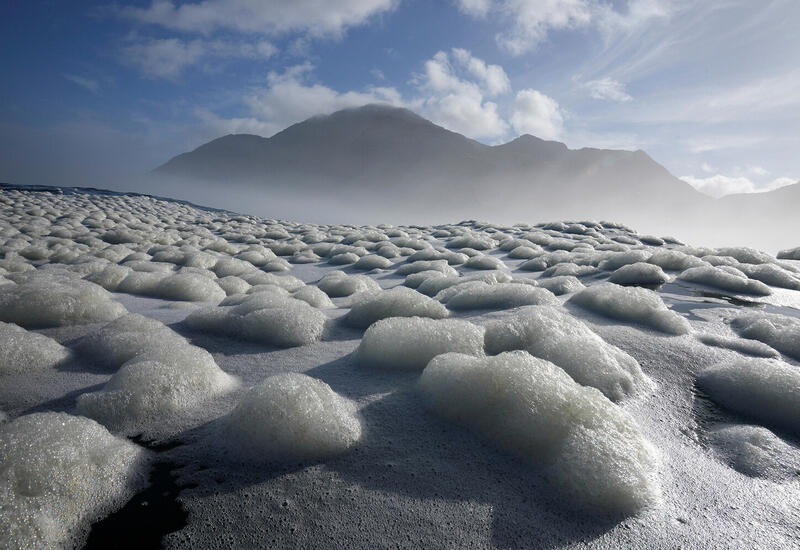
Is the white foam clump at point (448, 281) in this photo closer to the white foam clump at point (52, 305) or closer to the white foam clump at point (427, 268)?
the white foam clump at point (427, 268)

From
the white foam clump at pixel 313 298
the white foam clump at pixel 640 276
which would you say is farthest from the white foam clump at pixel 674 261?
the white foam clump at pixel 313 298

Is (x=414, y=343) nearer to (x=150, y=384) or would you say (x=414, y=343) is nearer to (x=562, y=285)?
(x=150, y=384)

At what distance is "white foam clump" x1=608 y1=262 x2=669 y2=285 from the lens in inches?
136

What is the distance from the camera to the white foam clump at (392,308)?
226 centimetres

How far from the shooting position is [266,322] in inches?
81.3

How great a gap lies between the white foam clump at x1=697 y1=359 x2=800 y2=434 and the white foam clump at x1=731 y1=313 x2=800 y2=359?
59cm

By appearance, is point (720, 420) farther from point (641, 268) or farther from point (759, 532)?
point (641, 268)

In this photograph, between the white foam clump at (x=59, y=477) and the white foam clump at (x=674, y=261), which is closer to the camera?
the white foam clump at (x=59, y=477)

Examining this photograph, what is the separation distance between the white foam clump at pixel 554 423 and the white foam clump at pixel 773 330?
1.52m

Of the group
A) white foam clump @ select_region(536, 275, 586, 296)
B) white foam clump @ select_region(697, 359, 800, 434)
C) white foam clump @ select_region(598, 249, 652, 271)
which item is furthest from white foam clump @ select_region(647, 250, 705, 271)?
white foam clump @ select_region(697, 359, 800, 434)

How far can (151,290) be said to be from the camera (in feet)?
10.1

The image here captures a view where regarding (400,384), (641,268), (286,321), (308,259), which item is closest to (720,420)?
(400,384)

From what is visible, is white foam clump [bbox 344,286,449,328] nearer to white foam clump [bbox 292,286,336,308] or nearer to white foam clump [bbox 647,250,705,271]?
white foam clump [bbox 292,286,336,308]

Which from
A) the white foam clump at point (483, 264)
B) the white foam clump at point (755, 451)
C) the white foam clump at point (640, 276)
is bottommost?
the white foam clump at point (755, 451)
